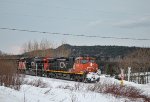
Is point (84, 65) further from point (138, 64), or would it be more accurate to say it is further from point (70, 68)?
point (138, 64)

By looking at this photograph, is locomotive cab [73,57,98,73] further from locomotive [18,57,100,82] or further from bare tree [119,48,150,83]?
bare tree [119,48,150,83]

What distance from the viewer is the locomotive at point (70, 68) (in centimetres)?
3441

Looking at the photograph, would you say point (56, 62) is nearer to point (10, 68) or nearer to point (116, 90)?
point (10, 68)

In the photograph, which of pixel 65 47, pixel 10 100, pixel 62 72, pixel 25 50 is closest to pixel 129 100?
pixel 10 100

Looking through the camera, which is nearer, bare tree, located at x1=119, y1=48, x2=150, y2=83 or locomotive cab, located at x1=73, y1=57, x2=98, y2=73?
locomotive cab, located at x1=73, y1=57, x2=98, y2=73

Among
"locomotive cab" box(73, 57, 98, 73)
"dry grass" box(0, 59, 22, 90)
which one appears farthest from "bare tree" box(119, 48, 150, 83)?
"dry grass" box(0, 59, 22, 90)

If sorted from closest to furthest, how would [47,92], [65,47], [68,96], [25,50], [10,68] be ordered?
1. [68,96]
2. [47,92]
3. [10,68]
4. [65,47]
5. [25,50]

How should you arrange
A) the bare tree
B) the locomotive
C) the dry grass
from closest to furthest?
the dry grass < the locomotive < the bare tree

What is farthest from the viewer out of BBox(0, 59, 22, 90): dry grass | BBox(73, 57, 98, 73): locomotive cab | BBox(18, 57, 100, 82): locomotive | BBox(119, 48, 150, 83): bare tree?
BBox(119, 48, 150, 83): bare tree

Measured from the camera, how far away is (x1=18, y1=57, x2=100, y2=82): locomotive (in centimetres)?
3441

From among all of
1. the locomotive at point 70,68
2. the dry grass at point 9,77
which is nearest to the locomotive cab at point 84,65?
the locomotive at point 70,68

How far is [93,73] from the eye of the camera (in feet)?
112

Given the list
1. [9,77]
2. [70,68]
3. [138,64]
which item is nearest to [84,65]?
[70,68]

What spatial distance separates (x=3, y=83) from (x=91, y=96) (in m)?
6.52
